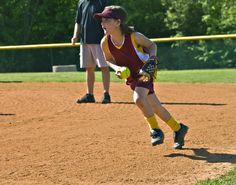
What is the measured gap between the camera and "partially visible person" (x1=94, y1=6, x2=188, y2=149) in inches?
253

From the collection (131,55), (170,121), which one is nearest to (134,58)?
(131,55)

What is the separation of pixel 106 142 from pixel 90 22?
3.80m

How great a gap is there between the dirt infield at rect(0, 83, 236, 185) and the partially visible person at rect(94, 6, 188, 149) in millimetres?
254

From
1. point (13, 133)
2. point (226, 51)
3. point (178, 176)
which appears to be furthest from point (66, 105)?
point (226, 51)

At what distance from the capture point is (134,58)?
659 cm

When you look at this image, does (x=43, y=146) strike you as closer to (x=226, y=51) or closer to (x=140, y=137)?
(x=140, y=137)

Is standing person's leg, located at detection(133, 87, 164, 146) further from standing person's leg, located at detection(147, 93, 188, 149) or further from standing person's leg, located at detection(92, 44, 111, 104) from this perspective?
standing person's leg, located at detection(92, 44, 111, 104)

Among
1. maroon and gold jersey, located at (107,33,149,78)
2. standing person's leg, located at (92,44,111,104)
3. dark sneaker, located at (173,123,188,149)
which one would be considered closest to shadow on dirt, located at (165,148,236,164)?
dark sneaker, located at (173,123,188,149)

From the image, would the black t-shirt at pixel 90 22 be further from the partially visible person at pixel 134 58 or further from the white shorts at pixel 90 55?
the partially visible person at pixel 134 58

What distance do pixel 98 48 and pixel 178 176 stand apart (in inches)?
209

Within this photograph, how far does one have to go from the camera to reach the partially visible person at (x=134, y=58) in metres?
6.43

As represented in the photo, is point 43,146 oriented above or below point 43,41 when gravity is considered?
above

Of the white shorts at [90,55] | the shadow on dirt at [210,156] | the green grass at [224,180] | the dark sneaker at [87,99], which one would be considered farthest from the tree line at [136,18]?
the green grass at [224,180]

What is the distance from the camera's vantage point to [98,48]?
34.0 feet
